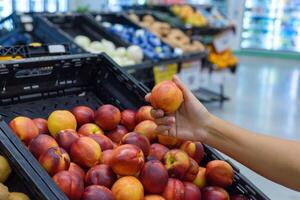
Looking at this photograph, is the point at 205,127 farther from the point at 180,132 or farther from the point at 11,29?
the point at 11,29

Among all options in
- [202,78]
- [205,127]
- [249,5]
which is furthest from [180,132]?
[249,5]

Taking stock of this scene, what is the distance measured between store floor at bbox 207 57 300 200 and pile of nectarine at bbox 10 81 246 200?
5.55 feet

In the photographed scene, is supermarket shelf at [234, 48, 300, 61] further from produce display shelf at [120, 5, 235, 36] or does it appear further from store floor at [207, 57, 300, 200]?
produce display shelf at [120, 5, 235, 36]

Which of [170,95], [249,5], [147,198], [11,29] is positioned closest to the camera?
[147,198]

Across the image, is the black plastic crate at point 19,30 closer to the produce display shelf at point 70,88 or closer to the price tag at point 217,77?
the produce display shelf at point 70,88

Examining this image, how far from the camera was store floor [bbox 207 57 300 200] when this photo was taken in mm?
3117

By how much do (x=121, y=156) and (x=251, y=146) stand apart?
14.9 inches

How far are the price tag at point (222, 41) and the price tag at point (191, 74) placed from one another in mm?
1302

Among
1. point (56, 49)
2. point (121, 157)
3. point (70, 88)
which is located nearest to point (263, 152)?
point (121, 157)

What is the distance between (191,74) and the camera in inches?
165

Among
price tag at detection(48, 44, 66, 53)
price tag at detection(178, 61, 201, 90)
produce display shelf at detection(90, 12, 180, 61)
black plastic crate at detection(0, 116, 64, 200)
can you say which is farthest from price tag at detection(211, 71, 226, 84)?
black plastic crate at detection(0, 116, 64, 200)

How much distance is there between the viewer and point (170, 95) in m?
1.29

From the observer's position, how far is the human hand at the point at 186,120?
132 cm

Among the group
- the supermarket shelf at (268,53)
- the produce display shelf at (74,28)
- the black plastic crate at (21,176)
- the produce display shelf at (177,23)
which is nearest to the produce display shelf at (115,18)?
the produce display shelf at (74,28)
